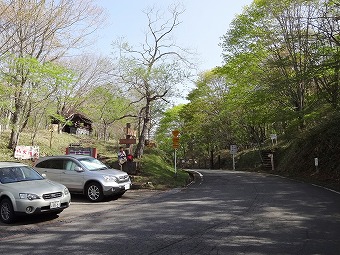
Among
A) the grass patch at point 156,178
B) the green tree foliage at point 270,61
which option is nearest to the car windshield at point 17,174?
the grass patch at point 156,178

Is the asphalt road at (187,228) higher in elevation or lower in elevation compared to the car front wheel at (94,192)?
lower

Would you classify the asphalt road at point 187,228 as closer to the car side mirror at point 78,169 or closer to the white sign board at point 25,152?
the car side mirror at point 78,169

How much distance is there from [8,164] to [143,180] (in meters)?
8.05

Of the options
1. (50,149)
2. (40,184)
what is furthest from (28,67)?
(40,184)

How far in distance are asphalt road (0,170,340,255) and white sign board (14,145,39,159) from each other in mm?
9485

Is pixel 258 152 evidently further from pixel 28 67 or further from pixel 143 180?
pixel 28 67

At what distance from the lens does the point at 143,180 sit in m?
16.5

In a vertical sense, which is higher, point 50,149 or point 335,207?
point 50,149

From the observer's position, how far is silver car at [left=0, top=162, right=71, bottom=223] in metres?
7.98

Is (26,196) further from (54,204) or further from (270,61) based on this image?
(270,61)

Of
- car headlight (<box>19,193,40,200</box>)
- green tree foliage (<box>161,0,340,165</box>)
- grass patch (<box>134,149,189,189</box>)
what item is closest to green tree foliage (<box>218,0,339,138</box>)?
green tree foliage (<box>161,0,340,165</box>)

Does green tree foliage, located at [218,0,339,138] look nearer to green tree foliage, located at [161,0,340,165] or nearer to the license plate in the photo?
green tree foliage, located at [161,0,340,165]

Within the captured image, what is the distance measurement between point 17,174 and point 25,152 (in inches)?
424

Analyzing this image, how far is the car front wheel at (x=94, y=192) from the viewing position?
11641 millimetres
